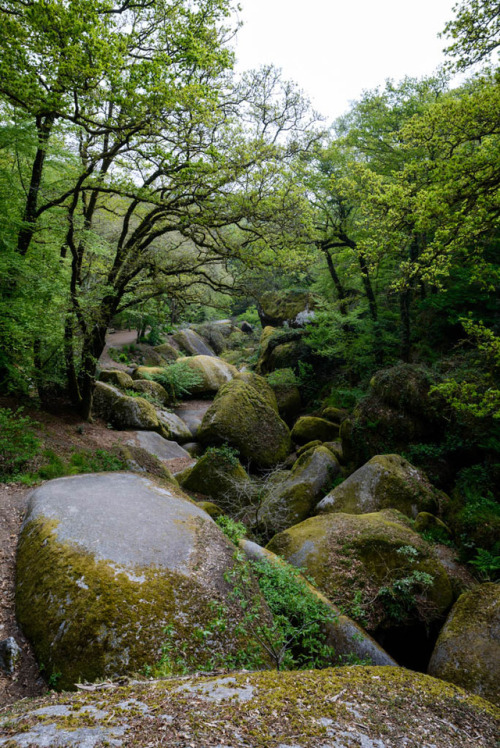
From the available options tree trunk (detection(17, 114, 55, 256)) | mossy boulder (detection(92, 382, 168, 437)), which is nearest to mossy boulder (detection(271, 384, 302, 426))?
mossy boulder (detection(92, 382, 168, 437))

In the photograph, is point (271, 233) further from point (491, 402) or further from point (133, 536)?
point (133, 536)

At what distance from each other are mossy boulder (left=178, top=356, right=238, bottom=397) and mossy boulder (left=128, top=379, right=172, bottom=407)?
215cm

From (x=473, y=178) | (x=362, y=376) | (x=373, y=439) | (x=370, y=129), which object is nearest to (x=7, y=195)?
(x=473, y=178)

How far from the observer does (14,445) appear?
727 centimetres

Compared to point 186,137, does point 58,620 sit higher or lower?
lower

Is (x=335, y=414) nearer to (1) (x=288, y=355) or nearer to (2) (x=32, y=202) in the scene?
(1) (x=288, y=355)

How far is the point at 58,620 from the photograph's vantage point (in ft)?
12.4

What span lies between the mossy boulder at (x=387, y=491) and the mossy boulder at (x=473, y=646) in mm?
3152

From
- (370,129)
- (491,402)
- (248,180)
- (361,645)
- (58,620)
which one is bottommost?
(361,645)

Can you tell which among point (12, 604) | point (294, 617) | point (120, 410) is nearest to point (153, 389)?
point (120, 410)

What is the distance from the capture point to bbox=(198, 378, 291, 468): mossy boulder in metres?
13.0

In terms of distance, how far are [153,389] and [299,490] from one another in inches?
401

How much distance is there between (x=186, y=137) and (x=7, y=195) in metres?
4.11

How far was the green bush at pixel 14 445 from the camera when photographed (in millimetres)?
6891
